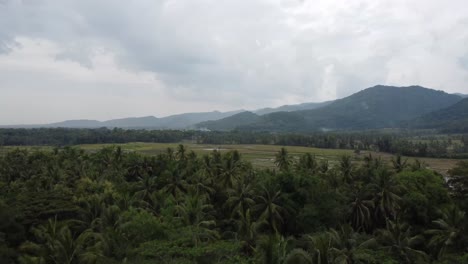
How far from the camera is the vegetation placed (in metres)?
28.0

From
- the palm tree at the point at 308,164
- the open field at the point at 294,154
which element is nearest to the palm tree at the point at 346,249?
the palm tree at the point at 308,164

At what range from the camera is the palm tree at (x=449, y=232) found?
3651 cm

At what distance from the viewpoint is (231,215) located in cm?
4588

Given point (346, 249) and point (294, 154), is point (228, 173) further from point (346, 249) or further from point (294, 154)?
point (294, 154)

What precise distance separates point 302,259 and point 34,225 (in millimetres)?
29949

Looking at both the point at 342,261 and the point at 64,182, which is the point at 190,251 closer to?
the point at 342,261

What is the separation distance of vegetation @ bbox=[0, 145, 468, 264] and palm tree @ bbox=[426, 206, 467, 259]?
0.12 meters

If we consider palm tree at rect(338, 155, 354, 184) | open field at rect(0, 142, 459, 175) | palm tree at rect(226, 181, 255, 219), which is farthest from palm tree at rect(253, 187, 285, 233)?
open field at rect(0, 142, 459, 175)

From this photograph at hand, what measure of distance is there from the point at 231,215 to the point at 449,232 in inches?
910

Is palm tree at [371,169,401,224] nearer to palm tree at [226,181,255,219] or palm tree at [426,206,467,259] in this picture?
palm tree at [426,206,467,259]

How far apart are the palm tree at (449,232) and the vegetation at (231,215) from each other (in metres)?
0.12

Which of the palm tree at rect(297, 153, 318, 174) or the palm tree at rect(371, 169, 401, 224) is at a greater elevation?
the palm tree at rect(297, 153, 318, 174)

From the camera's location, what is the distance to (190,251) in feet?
85.6

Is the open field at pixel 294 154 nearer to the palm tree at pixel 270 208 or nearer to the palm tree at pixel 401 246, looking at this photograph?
the palm tree at pixel 270 208
